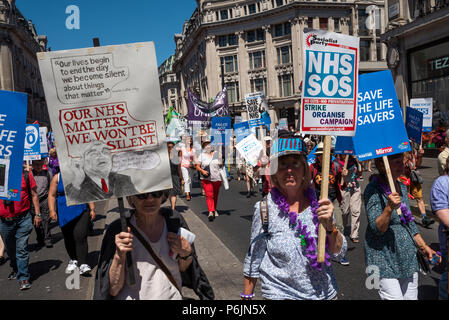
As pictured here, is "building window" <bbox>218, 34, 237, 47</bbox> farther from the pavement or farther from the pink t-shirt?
the pavement

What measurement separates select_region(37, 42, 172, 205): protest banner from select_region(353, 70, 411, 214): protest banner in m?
2.06

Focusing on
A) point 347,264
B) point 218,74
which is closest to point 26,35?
point 218,74

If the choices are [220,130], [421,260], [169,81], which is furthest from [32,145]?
[169,81]

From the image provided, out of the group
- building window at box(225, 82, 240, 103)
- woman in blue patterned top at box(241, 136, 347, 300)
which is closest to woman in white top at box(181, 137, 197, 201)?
woman in blue patterned top at box(241, 136, 347, 300)

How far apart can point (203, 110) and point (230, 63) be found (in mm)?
38636

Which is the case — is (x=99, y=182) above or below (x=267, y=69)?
below

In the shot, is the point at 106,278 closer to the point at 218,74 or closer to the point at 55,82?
the point at 55,82

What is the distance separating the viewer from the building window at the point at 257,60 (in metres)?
53.1

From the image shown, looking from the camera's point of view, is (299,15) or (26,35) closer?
(299,15)

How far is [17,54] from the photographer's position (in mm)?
53875

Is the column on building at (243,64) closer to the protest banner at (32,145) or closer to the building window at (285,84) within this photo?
the building window at (285,84)

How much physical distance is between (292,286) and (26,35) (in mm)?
63834

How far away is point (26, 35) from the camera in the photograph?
5684cm

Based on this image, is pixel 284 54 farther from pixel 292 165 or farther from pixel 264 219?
pixel 264 219
